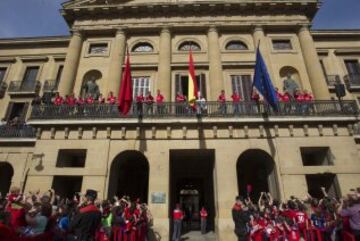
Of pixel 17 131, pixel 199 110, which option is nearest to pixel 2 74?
pixel 17 131

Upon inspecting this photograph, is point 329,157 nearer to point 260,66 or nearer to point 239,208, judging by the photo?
point 260,66

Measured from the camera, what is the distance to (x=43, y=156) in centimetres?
1471

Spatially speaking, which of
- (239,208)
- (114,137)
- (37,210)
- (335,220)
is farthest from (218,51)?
(37,210)

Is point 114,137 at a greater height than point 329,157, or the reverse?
point 114,137

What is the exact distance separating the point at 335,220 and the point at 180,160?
33.8ft

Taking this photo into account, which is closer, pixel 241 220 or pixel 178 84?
pixel 241 220

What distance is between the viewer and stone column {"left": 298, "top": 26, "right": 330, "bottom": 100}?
17.7 metres

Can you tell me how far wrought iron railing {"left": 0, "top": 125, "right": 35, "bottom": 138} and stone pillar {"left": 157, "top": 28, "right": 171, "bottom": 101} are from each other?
9776 mm

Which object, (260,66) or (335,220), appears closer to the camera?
(335,220)

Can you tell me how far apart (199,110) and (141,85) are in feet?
20.7

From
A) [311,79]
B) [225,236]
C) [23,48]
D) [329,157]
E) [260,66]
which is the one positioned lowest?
[225,236]

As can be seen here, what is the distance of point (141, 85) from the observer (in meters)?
19.3

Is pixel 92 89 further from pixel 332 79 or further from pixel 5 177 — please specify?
pixel 332 79

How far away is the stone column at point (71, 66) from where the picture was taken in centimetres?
1852
